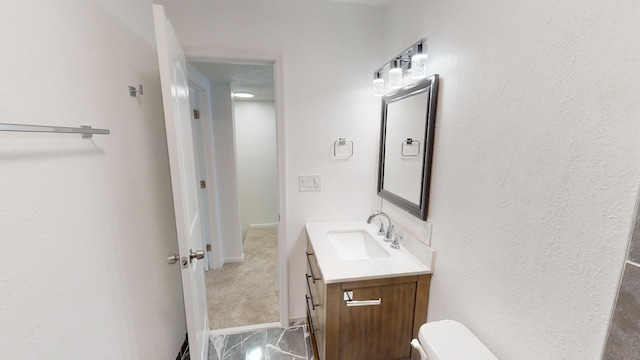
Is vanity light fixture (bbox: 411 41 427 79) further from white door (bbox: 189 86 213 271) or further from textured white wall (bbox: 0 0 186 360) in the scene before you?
white door (bbox: 189 86 213 271)

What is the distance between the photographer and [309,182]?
6.02 ft

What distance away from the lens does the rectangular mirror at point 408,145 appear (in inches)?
49.6

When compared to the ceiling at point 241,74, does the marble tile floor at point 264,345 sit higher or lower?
lower

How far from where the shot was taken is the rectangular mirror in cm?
126

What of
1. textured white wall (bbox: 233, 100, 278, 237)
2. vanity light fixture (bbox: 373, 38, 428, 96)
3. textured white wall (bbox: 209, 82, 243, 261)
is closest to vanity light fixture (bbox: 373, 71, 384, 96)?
vanity light fixture (bbox: 373, 38, 428, 96)

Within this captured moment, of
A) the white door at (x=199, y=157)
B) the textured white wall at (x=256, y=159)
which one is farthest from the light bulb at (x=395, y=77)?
the textured white wall at (x=256, y=159)

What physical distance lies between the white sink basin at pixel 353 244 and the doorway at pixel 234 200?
445 millimetres

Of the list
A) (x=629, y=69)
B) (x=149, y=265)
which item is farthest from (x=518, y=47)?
(x=149, y=265)

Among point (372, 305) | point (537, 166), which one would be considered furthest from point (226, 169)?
point (537, 166)

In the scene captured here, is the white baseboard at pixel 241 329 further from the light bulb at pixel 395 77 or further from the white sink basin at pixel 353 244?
the light bulb at pixel 395 77

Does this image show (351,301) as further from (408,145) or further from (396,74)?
(396,74)

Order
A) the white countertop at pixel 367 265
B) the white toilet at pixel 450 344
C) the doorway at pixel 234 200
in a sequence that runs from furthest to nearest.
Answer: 1. the doorway at pixel 234 200
2. the white countertop at pixel 367 265
3. the white toilet at pixel 450 344

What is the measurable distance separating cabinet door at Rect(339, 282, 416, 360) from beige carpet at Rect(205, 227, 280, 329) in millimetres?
1027

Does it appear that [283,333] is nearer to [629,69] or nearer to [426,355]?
[426,355]
